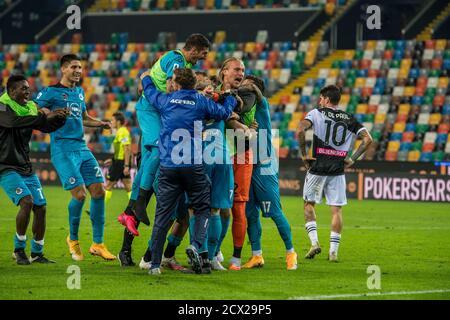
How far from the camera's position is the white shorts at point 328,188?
13.4 m

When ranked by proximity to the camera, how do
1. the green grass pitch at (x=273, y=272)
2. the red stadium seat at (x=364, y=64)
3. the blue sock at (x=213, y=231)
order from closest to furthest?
the green grass pitch at (x=273, y=272) < the blue sock at (x=213, y=231) < the red stadium seat at (x=364, y=64)

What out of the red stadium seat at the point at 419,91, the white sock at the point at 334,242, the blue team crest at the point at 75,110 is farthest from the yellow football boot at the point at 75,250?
the red stadium seat at the point at 419,91

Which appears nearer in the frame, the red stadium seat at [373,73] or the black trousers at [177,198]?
the black trousers at [177,198]

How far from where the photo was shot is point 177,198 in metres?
10.9

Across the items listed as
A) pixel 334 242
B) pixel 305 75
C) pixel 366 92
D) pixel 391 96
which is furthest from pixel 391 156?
pixel 334 242

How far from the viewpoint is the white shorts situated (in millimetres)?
13445

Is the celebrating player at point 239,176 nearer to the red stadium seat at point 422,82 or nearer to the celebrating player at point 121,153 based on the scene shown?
the celebrating player at point 121,153

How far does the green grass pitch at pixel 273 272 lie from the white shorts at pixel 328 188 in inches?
29.7

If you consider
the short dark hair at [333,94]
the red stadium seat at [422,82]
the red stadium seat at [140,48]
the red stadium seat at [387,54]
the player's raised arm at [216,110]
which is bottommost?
the player's raised arm at [216,110]

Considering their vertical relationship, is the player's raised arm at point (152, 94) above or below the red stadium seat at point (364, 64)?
below
